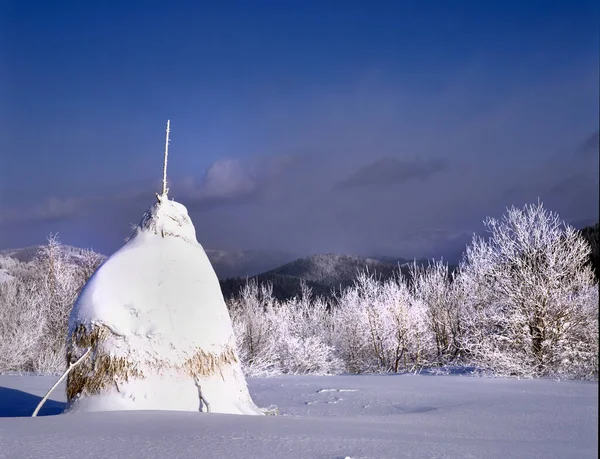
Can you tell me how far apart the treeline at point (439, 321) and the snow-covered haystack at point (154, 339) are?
8.81 m

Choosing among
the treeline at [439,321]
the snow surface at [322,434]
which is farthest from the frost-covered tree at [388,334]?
the snow surface at [322,434]

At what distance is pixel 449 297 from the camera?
32312mm

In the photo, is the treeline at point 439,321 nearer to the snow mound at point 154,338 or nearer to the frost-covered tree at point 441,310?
the frost-covered tree at point 441,310

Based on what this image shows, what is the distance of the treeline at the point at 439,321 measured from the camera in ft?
60.0

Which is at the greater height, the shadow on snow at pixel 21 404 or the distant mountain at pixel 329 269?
the distant mountain at pixel 329 269

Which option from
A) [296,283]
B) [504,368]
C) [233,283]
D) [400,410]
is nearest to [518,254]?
[504,368]

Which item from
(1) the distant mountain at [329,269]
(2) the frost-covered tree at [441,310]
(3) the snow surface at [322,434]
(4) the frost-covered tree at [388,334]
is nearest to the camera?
(3) the snow surface at [322,434]

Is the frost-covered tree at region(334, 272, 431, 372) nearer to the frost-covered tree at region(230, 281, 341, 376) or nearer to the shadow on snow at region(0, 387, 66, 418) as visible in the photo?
the frost-covered tree at region(230, 281, 341, 376)

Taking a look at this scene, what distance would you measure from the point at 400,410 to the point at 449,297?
23.1 m

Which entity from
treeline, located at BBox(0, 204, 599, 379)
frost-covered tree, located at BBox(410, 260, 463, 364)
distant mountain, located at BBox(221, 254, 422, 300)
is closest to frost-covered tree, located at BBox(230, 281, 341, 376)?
treeline, located at BBox(0, 204, 599, 379)

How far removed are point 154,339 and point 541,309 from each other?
14647 millimetres

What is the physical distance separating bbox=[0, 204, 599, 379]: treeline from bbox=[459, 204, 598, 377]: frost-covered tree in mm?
35

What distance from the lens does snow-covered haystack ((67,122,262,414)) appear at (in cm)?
762

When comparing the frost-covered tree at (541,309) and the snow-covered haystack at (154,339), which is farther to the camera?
the frost-covered tree at (541,309)
